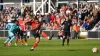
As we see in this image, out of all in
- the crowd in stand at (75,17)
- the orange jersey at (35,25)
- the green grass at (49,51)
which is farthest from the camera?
the crowd in stand at (75,17)

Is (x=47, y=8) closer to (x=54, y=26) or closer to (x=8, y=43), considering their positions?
(x=54, y=26)

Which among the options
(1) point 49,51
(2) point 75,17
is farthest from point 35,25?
(2) point 75,17

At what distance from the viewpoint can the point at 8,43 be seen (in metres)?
31.5

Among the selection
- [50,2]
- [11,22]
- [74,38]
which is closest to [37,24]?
[11,22]

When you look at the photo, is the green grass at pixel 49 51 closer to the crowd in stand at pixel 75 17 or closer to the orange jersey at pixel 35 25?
the orange jersey at pixel 35 25

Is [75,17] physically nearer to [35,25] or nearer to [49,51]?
[35,25]

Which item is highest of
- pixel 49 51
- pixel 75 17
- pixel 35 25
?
pixel 35 25

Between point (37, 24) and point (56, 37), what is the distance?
18254mm

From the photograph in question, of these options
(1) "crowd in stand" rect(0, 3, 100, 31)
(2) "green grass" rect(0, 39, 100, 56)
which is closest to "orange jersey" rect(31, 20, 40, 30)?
(2) "green grass" rect(0, 39, 100, 56)

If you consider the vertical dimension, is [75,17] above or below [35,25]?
below

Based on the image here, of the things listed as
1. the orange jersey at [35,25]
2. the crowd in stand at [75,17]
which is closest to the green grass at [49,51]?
the orange jersey at [35,25]

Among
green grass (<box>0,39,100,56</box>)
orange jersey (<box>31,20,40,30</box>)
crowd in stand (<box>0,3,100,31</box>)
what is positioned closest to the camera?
green grass (<box>0,39,100,56</box>)

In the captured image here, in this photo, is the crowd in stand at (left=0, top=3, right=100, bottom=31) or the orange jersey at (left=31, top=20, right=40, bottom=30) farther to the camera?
the crowd in stand at (left=0, top=3, right=100, bottom=31)

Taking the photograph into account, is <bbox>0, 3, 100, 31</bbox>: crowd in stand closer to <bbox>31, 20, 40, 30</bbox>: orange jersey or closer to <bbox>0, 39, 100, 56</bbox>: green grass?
<bbox>0, 39, 100, 56</bbox>: green grass
